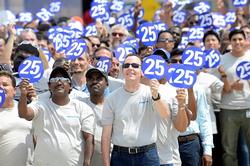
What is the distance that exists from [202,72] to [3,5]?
23.4ft

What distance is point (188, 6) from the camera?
1612 centimetres

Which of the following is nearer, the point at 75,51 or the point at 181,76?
the point at 181,76

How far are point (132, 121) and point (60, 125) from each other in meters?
0.69

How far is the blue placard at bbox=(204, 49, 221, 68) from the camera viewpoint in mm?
10289

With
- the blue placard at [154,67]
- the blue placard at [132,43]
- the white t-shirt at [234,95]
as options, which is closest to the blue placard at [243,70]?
the white t-shirt at [234,95]

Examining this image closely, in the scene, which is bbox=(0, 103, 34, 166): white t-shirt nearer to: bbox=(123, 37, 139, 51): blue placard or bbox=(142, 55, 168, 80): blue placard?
bbox=(142, 55, 168, 80): blue placard

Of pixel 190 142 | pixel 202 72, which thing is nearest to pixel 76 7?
pixel 202 72

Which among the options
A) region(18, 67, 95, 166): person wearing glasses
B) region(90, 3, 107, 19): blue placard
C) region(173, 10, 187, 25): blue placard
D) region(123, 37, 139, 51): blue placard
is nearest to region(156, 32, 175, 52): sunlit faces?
region(123, 37, 139, 51): blue placard

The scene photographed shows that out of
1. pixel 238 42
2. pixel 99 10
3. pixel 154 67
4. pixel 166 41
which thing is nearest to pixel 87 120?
pixel 154 67

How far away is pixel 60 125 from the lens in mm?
7566

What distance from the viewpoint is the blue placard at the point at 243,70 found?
9.97m

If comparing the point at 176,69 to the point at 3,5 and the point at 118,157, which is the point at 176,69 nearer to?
the point at 118,157

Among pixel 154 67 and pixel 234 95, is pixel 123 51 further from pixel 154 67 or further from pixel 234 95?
pixel 154 67

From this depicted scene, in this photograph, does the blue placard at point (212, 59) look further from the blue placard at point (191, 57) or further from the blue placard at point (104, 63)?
the blue placard at point (104, 63)
